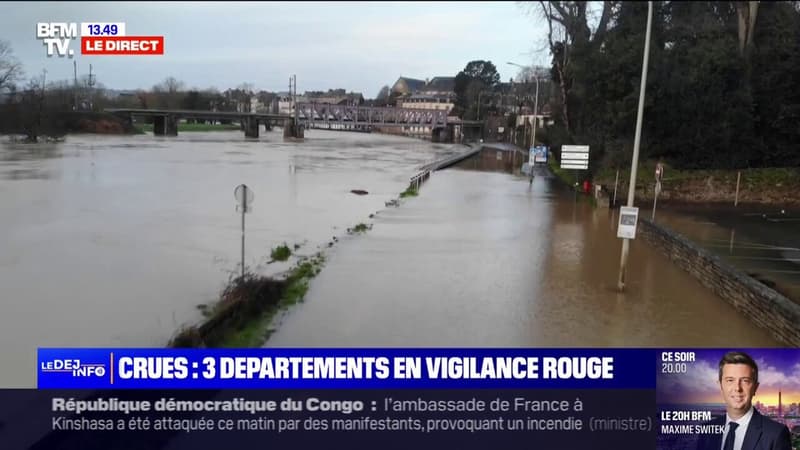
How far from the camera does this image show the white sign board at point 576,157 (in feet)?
95.6

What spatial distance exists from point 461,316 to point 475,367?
3.40 m

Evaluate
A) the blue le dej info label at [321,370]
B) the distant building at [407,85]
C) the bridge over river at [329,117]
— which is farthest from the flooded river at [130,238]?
the distant building at [407,85]

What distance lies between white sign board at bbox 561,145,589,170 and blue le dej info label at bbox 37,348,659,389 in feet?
76.9

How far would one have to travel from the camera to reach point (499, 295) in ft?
38.9

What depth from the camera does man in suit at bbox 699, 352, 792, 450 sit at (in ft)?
15.9

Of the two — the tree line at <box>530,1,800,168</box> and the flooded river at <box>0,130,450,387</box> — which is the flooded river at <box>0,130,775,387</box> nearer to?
the flooded river at <box>0,130,450,387</box>

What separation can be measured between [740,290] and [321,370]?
8283 mm

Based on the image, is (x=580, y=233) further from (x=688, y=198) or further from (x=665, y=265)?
(x=688, y=198)

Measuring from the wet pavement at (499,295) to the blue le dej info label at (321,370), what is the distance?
2.22 metres

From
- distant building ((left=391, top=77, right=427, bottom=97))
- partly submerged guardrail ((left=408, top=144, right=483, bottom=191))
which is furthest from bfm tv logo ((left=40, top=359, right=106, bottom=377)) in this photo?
distant building ((left=391, top=77, right=427, bottom=97))

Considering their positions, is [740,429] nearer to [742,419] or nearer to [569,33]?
[742,419]

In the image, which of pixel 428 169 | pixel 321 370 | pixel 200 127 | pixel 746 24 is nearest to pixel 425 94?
pixel 200 127

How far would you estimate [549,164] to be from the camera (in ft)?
163

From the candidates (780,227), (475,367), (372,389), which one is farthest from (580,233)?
(372,389)
